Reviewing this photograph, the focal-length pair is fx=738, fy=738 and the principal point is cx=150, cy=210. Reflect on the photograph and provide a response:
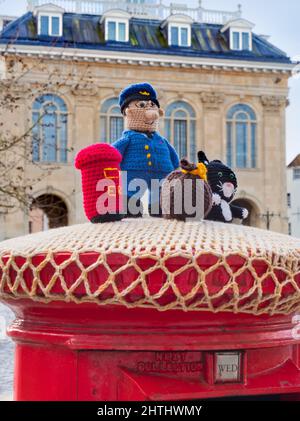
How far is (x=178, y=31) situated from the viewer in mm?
27547

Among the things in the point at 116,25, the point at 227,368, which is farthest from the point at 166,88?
the point at 227,368

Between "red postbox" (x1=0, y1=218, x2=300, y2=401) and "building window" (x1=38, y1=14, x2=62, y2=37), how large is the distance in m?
25.8

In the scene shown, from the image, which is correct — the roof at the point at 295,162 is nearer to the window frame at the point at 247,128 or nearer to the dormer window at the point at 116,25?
the window frame at the point at 247,128

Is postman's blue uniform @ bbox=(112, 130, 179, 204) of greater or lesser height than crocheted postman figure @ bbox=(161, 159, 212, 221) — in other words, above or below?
above

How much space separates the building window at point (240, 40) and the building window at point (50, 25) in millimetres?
6551

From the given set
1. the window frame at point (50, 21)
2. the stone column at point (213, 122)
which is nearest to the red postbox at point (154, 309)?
the window frame at point (50, 21)

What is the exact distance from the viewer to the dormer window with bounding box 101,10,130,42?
1049 inches

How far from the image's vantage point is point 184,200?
4.84ft

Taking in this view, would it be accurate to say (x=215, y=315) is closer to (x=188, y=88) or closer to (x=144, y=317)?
(x=144, y=317)

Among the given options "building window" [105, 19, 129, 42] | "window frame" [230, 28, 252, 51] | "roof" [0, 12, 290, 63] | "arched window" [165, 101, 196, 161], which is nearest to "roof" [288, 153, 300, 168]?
"roof" [0, 12, 290, 63]

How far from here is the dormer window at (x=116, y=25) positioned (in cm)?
2664

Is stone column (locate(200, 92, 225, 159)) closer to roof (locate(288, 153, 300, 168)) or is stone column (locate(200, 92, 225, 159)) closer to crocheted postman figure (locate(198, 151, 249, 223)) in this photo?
roof (locate(288, 153, 300, 168))
